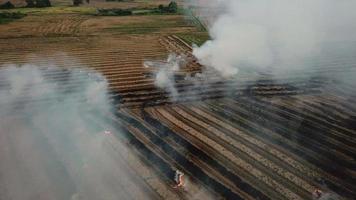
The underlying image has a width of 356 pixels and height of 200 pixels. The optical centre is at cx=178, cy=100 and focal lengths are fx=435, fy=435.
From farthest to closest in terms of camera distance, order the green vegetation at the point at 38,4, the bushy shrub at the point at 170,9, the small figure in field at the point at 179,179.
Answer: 1. the green vegetation at the point at 38,4
2. the bushy shrub at the point at 170,9
3. the small figure in field at the point at 179,179

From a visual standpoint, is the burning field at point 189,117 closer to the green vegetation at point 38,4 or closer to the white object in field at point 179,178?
the white object in field at point 179,178

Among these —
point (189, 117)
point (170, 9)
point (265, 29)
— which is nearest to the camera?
point (189, 117)

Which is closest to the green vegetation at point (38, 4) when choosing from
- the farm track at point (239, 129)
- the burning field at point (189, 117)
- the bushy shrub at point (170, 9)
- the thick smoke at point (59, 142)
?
the bushy shrub at point (170, 9)

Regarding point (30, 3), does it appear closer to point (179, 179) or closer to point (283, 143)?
point (283, 143)

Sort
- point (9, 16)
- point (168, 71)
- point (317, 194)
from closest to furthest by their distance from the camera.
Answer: point (317, 194) < point (168, 71) < point (9, 16)

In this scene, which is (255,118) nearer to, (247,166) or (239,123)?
(239,123)

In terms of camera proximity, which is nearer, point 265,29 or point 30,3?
point 265,29

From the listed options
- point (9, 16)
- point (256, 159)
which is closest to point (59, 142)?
point (256, 159)
